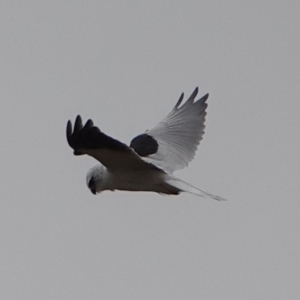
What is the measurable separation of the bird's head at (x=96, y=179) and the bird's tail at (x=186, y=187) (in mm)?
594

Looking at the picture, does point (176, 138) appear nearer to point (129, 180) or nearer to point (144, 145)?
point (144, 145)

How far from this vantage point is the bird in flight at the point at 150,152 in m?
9.79

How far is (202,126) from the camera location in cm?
1243

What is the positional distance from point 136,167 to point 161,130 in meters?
2.30

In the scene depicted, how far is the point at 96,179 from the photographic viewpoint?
10906mm

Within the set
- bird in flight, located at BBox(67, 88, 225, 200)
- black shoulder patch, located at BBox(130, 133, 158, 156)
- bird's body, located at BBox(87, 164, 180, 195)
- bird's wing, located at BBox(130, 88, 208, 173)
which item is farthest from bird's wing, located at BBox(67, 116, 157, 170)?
black shoulder patch, located at BBox(130, 133, 158, 156)

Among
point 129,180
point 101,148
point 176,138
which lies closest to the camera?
point 101,148

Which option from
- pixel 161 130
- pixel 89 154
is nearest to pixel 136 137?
pixel 161 130

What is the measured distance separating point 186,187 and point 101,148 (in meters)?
0.96

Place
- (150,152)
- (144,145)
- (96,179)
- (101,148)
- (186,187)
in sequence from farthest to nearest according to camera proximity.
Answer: (144,145), (150,152), (96,179), (186,187), (101,148)

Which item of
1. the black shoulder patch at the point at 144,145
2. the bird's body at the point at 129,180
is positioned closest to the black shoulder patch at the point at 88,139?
the bird's body at the point at 129,180

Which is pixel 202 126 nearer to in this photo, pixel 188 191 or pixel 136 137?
pixel 136 137

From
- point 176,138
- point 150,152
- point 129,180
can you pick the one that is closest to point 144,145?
point 150,152

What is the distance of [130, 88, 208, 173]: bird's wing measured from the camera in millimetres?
11922
